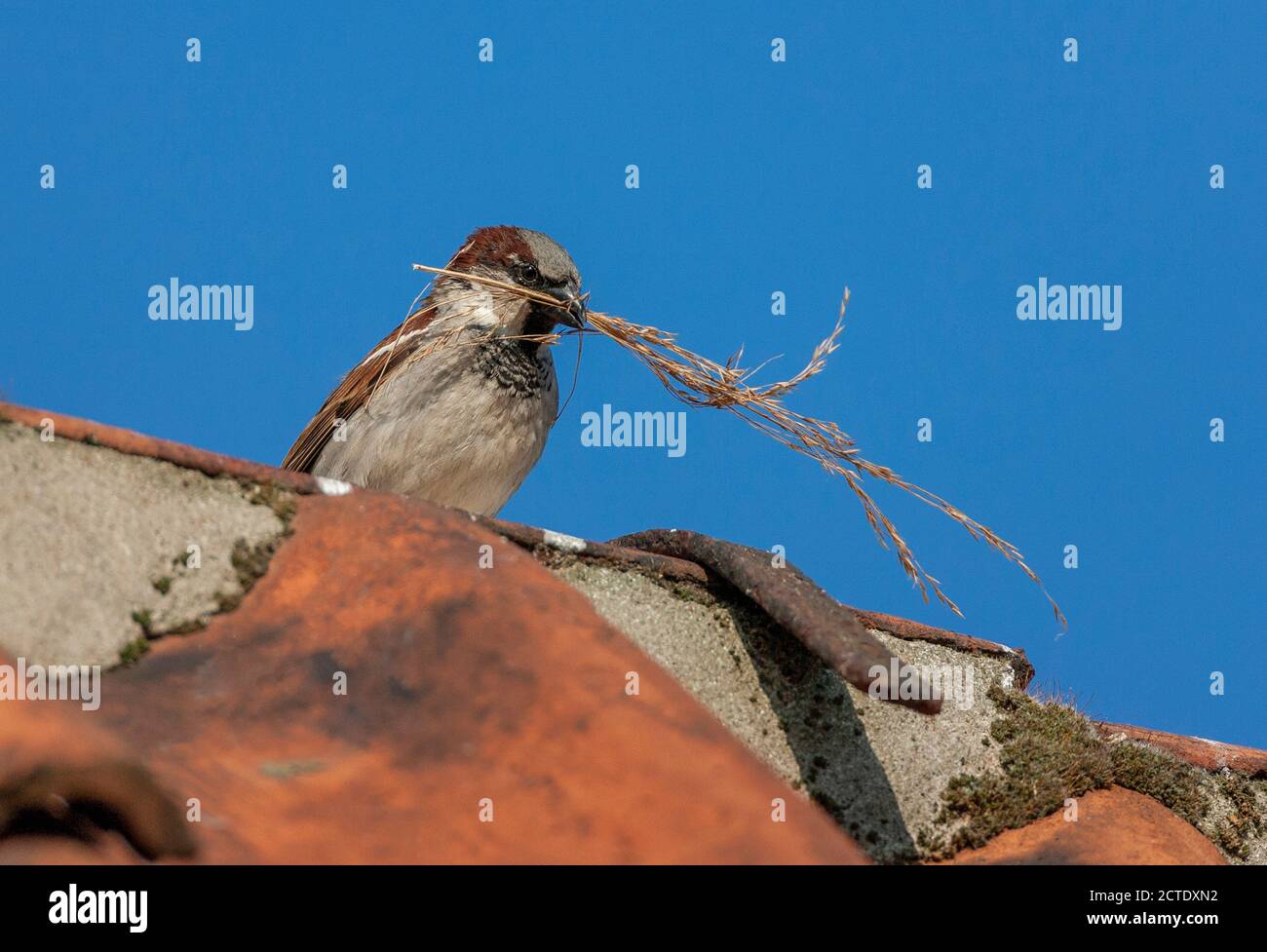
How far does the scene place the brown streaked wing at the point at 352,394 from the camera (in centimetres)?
596

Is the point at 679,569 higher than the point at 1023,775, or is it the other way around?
the point at 679,569

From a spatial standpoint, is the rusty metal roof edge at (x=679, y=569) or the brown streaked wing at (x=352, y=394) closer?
the rusty metal roof edge at (x=679, y=569)

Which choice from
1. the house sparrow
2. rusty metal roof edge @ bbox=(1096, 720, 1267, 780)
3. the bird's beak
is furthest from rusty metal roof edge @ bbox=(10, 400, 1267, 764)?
the house sparrow

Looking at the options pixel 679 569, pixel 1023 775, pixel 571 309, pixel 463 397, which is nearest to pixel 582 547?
pixel 679 569

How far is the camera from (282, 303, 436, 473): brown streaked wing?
596 cm

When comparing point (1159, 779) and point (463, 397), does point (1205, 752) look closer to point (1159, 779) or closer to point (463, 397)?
point (1159, 779)

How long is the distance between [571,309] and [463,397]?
703mm

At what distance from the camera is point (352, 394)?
19.8 feet

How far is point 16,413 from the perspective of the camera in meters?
2.59

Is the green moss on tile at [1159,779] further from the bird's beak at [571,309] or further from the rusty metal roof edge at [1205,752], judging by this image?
the bird's beak at [571,309]

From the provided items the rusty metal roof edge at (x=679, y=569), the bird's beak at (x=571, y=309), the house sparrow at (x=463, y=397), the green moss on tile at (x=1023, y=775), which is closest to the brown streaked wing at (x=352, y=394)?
the house sparrow at (x=463, y=397)

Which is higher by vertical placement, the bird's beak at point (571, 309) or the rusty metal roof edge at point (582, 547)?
the bird's beak at point (571, 309)

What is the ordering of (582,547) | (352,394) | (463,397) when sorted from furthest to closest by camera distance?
(352,394)
(463,397)
(582,547)
